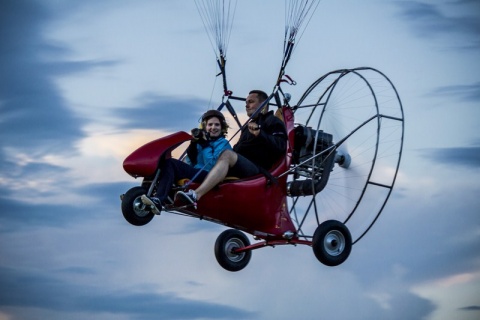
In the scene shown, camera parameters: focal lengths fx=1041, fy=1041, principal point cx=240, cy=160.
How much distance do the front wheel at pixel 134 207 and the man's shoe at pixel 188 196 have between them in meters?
0.53

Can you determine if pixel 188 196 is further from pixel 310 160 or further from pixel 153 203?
pixel 310 160

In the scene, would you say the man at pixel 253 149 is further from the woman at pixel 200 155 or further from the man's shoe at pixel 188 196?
the woman at pixel 200 155

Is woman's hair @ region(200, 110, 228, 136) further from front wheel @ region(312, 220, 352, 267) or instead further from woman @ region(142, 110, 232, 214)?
front wheel @ region(312, 220, 352, 267)

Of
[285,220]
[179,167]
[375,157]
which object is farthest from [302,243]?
[179,167]

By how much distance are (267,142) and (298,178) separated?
1157 millimetres

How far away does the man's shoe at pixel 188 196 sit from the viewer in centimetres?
1416

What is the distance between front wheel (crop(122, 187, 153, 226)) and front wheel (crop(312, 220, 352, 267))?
2840 mm

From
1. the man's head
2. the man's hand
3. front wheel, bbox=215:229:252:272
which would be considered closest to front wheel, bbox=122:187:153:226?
the man's hand

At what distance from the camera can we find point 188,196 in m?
14.2

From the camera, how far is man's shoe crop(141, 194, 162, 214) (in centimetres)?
1388

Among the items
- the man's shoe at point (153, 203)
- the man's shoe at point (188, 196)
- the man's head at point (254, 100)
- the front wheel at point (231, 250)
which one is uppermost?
the man's head at point (254, 100)

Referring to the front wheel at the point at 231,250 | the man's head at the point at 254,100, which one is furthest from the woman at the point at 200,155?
the front wheel at the point at 231,250

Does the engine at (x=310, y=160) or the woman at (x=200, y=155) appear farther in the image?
the engine at (x=310, y=160)

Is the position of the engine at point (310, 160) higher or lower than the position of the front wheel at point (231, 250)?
higher
